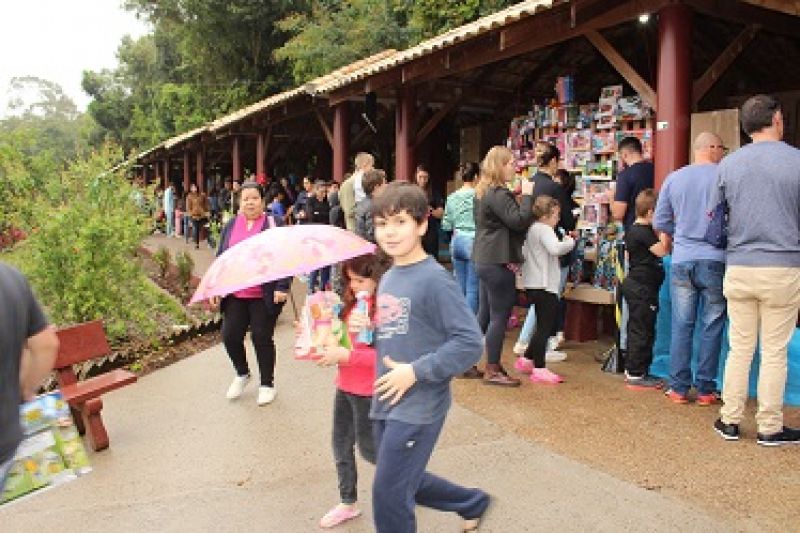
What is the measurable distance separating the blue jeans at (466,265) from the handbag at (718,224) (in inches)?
94.9

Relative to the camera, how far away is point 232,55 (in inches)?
1193

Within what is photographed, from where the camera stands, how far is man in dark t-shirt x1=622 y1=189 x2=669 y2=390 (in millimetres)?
5375

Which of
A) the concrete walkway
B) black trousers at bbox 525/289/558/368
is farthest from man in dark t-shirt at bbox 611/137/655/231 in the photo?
the concrete walkway

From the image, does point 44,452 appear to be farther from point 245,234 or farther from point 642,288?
point 642,288

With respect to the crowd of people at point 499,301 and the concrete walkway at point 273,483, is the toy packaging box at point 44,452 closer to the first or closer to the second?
the crowd of people at point 499,301

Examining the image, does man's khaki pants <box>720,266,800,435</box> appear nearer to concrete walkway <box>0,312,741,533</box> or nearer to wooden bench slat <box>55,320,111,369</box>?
concrete walkway <box>0,312,741,533</box>

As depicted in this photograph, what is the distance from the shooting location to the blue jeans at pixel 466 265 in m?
6.51

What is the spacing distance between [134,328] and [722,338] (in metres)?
6.37

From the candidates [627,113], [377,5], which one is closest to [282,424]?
[627,113]

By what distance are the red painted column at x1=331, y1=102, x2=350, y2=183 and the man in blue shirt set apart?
712 centimetres

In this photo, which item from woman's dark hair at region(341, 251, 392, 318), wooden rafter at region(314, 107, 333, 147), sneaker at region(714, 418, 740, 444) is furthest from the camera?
wooden rafter at region(314, 107, 333, 147)

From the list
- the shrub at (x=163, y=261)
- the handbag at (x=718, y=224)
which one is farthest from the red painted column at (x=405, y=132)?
the handbag at (x=718, y=224)

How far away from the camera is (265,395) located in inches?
217

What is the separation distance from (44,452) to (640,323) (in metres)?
4.28
